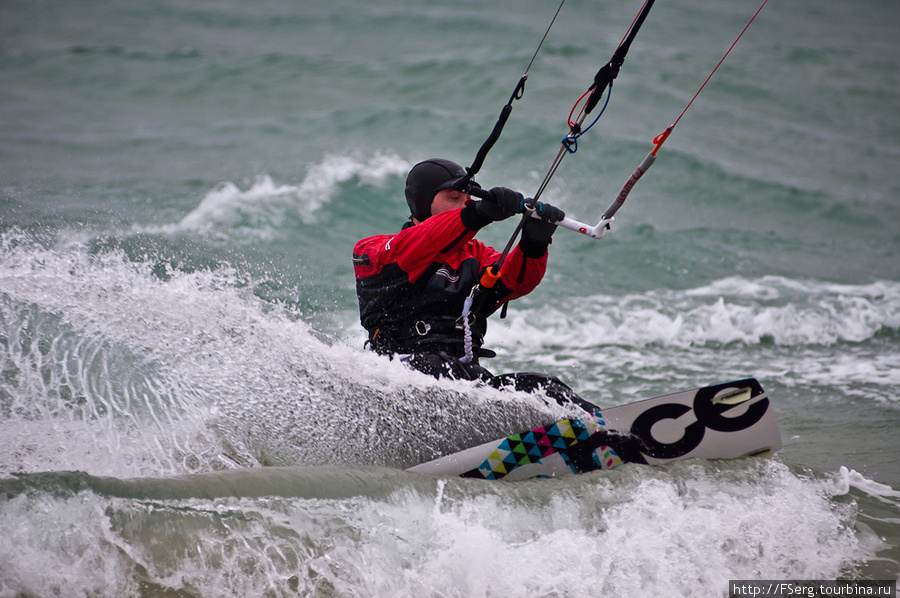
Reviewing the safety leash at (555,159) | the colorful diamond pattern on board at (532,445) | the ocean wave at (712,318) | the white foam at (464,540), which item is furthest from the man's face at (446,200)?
the ocean wave at (712,318)

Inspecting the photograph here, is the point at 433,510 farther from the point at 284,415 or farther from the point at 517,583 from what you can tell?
the point at 284,415

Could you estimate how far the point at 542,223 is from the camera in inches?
134

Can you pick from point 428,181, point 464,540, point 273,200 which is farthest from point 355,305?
point 464,540

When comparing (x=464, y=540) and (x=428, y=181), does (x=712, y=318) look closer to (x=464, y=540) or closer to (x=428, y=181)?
(x=428, y=181)

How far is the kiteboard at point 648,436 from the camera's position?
3406 mm

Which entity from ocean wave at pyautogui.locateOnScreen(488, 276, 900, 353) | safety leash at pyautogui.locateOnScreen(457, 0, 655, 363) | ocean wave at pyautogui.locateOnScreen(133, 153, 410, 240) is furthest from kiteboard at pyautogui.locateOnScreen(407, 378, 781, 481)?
ocean wave at pyautogui.locateOnScreen(133, 153, 410, 240)

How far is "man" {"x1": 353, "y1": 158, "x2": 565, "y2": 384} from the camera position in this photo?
3.35m

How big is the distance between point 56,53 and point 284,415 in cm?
1168

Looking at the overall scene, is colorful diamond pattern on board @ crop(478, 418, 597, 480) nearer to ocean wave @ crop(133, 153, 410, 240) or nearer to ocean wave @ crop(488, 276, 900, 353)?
ocean wave @ crop(488, 276, 900, 353)

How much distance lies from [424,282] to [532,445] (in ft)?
3.06

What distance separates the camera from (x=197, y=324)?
369 centimetres

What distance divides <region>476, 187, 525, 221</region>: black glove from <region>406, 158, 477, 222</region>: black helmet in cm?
50

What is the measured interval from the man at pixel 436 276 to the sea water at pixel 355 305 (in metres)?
0.18

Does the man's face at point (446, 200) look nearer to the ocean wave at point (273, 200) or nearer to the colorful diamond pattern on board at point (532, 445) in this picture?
the colorful diamond pattern on board at point (532, 445)
